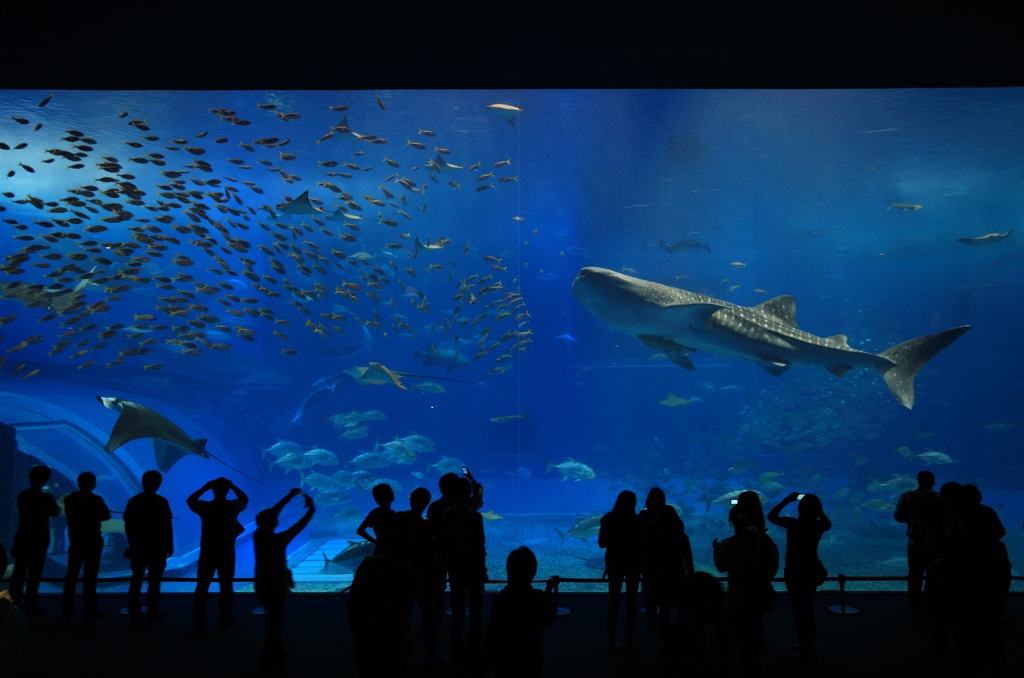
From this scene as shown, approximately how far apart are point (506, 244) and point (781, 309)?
2200cm

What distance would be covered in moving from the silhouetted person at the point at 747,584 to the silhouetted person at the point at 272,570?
254cm

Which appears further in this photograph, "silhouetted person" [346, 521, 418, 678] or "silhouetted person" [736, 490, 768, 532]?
"silhouetted person" [736, 490, 768, 532]

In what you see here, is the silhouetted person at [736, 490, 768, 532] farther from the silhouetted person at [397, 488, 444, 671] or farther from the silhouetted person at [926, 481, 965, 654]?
the silhouetted person at [397, 488, 444, 671]

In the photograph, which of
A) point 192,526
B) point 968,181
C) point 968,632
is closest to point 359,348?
point 192,526

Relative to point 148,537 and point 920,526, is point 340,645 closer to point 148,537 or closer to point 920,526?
point 148,537

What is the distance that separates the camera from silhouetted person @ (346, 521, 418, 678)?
2.31 meters

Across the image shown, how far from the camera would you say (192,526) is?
14.7 metres

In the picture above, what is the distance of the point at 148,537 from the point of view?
4340 mm

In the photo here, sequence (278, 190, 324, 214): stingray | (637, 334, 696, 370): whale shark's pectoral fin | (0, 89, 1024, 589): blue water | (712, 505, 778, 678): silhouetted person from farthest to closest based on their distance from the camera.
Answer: (0, 89, 1024, 589): blue water
(278, 190, 324, 214): stingray
(637, 334, 696, 370): whale shark's pectoral fin
(712, 505, 778, 678): silhouetted person

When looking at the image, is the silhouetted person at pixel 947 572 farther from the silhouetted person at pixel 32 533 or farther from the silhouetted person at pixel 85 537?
the silhouetted person at pixel 32 533

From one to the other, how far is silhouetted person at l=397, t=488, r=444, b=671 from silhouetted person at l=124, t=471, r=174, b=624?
212cm

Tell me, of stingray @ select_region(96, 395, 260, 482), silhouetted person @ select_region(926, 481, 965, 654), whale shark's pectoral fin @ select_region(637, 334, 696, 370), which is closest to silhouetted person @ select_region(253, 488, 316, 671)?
silhouetted person @ select_region(926, 481, 965, 654)

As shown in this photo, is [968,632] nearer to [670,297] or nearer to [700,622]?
[700,622]
